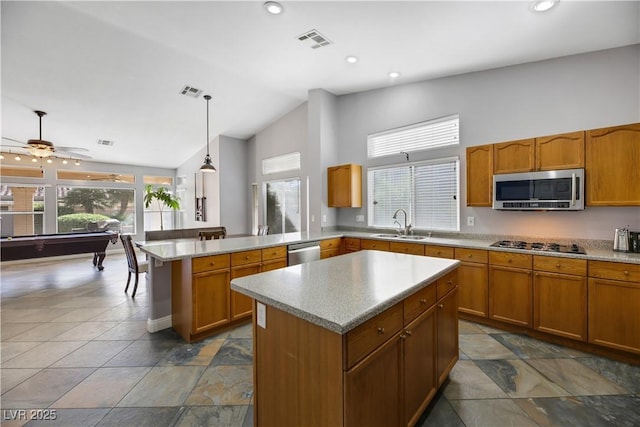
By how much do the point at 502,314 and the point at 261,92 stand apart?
5.16 m

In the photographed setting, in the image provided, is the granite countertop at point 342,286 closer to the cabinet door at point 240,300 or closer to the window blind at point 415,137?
the cabinet door at point 240,300

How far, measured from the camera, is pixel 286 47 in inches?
140

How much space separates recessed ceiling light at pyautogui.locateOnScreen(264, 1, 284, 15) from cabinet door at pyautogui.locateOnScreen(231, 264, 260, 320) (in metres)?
2.73

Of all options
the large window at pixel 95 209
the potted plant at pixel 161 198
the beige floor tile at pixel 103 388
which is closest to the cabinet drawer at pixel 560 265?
the beige floor tile at pixel 103 388

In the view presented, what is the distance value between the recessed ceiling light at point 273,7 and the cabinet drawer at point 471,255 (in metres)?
3.28

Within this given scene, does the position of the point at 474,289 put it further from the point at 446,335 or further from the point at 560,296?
the point at 446,335

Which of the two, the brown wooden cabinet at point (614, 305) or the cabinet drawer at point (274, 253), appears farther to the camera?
the cabinet drawer at point (274, 253)

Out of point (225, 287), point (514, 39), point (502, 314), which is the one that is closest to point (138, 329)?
point (225, 287)

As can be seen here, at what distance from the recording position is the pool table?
452cm

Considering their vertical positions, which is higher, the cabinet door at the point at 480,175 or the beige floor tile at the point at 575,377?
the cabinet door at the point at 480,175

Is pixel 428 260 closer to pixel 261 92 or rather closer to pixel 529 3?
pixel 529 3

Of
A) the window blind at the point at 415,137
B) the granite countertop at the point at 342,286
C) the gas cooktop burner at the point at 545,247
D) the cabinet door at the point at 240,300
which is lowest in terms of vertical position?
the cabinet door at the point at 240,300

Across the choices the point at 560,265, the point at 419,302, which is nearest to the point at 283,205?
the point at 560,265

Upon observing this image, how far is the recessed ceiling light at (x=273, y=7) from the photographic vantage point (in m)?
2.74
